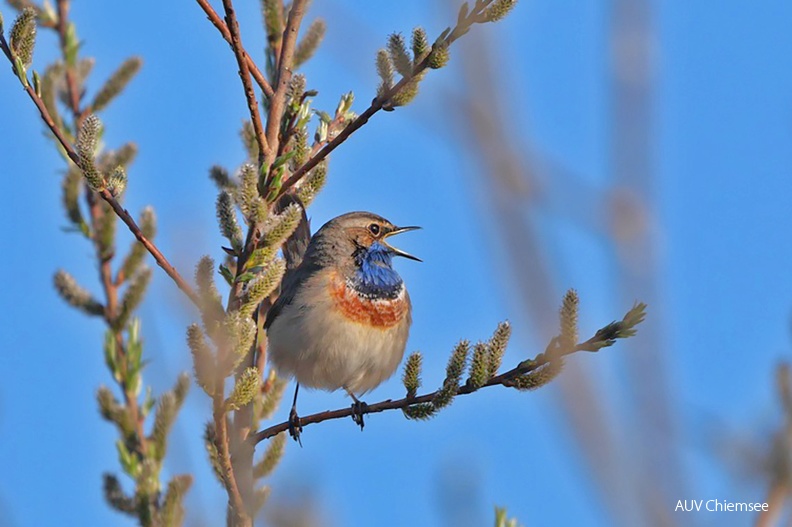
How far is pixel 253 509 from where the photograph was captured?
3.99 m

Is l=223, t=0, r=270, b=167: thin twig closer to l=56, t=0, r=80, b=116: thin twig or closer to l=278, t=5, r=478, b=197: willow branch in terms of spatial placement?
l=278, t=5, r=478, b=197: willow branch

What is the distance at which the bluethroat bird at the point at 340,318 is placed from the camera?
6.57 meters

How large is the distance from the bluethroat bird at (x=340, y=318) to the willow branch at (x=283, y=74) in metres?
2.58

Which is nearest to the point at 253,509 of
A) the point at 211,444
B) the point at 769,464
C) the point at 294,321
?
the point at 211,444

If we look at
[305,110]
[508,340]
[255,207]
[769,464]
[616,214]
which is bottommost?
[769,464]

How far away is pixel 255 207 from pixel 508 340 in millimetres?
918

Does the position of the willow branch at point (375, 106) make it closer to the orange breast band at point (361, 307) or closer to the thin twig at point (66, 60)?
the thin twig at point (66, 60)

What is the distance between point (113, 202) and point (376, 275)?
3646 millimetres

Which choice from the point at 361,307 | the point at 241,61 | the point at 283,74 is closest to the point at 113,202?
the point at 241,61

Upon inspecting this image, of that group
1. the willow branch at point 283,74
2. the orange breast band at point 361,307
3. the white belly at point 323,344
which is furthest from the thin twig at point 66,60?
the orange breast band at point 361,307

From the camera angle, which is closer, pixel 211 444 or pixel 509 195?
pixel 509 195

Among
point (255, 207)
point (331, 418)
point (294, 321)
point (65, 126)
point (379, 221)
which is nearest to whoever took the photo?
point (255, 207)

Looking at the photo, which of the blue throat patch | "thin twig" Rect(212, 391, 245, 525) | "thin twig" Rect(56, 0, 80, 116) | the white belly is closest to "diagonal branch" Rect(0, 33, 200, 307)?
"thin twig" Rect(212, 391, 245, 525)

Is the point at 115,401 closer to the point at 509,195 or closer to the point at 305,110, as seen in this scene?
the point at 305,110
